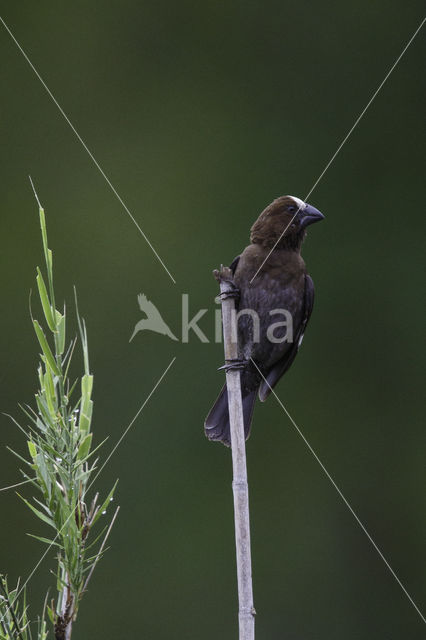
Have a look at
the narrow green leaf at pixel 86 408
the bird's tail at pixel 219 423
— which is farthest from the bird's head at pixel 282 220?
the narrow green leaf at pixel 86 408

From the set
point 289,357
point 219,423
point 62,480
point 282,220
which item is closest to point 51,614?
point 62,480

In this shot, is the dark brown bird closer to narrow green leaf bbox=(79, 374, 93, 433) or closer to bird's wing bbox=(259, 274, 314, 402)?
bird's wing bbox=(259, 274, 314, 402)

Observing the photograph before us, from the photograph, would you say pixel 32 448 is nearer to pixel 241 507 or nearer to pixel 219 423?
pixel 241 507

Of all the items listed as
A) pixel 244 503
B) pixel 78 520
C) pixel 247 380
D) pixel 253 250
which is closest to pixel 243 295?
pixel 253 250

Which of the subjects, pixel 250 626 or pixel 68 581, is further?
pixel 250 626

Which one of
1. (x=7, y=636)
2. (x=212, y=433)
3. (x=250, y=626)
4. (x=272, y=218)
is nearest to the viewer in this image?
(x=7, y=636)

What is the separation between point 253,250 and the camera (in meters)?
3.41

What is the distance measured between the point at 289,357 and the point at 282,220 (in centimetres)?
78

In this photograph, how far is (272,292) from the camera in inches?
134

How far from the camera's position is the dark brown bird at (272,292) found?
11.0ft

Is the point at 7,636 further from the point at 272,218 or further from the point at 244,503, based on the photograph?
the point at 272,218

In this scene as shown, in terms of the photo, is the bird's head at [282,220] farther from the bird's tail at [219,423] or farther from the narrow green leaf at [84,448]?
the narrow green leaf at [84,448]

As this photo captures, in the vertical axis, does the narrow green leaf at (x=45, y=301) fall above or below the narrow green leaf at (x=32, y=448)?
above

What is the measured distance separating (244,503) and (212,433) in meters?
2.36
